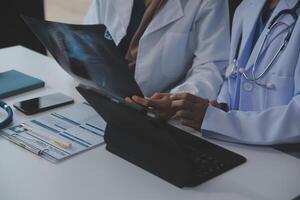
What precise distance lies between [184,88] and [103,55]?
0.42 meters

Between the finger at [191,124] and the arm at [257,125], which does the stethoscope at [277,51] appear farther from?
the finger at [191,124]

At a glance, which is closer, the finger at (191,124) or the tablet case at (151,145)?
the tablet case at (151,145)

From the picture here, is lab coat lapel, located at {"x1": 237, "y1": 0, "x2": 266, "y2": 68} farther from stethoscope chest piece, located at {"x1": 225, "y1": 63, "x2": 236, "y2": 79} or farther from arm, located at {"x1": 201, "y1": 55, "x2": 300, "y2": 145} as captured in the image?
arm, located at {"x1": 201, "y1": 55, "x2": 300, "y2": 145}

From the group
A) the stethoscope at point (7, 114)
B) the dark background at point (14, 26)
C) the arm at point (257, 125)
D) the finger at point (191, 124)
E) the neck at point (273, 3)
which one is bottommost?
the dark background at point (14, 26)

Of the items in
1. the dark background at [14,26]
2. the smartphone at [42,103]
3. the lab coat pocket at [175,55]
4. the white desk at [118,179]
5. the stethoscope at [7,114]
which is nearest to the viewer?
the white desk at [118,179]

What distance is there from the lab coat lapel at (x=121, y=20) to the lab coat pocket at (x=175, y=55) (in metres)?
0.17

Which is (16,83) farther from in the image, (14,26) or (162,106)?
(14,26)

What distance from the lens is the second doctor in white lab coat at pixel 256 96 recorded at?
1141 mm

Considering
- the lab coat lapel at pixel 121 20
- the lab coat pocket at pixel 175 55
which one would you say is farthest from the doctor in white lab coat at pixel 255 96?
the lab coat lapel at pixel 121 20

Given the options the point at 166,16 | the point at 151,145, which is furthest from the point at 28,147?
the point at 166,16

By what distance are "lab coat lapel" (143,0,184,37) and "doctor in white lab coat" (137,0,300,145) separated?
0.20 m

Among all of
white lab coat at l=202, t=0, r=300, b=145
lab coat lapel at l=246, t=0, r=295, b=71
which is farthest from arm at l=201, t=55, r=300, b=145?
lab coat lapel at l=246, t=0, r=295, b=71

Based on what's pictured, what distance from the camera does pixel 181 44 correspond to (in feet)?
→ 5.26

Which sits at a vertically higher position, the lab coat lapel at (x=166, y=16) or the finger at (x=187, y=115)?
the lab coat lapel at (x=166, y=16)
